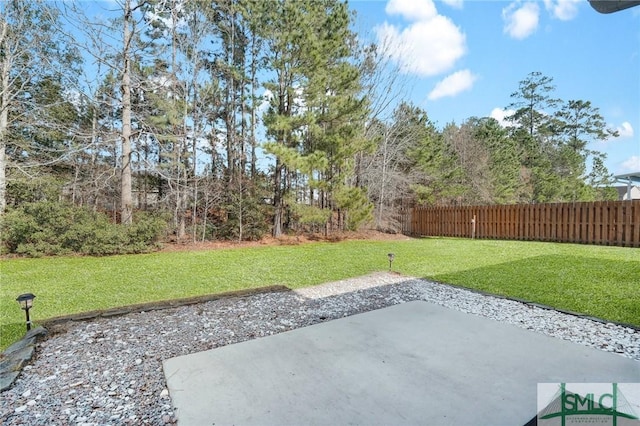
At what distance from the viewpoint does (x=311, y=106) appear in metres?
11.0

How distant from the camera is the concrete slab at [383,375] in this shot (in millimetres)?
1637

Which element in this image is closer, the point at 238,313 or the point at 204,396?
the point at 204,396

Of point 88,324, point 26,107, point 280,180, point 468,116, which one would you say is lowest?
point 88,324

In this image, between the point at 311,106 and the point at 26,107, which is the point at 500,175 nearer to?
the point at 311,106

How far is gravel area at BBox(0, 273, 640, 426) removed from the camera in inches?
73.4

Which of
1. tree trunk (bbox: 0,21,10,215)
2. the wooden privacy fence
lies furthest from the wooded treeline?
the wooden privacy fence

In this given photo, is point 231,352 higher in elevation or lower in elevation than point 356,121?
lower

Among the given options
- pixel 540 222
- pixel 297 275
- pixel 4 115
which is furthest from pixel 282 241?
pixel 4 115

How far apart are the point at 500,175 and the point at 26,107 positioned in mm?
21662

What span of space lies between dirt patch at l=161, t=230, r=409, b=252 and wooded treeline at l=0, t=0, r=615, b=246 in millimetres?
460

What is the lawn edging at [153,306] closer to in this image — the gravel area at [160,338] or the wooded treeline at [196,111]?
the gravel area at [160,338]

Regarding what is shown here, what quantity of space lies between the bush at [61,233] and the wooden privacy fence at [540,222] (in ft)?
36.7

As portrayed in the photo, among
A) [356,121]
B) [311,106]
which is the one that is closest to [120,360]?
[311,106]

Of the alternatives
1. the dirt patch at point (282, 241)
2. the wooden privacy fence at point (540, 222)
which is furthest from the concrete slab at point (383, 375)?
the wooden privacy fence at point (540, 222)
